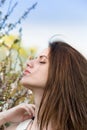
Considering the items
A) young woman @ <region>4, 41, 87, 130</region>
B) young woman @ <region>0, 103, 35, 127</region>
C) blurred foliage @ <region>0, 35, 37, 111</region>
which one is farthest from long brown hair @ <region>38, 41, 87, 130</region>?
blurred foliage @ <region>0, 35, 37, 111</region>

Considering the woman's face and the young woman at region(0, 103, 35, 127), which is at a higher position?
the woman's face

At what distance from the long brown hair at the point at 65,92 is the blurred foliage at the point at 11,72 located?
1.03 meters

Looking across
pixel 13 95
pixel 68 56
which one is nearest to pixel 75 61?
pixel 68 56

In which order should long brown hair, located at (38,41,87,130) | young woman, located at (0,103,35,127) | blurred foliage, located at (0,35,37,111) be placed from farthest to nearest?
blurred foliage, located at (0,35,37,111) → young woman, located at (0,103,35,127) → long brown hair, located at (38,41,87,130)

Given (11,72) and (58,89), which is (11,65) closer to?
(11,72)

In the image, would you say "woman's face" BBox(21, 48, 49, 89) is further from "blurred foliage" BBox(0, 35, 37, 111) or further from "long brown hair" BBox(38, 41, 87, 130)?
"blurred foliage" BBox(0, 35, 37, 111)

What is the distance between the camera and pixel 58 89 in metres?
2.26

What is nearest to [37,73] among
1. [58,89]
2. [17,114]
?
[58,89]

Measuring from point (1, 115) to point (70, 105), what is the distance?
1.35 ft

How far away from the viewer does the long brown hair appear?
7.25 ft

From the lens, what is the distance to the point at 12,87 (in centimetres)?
346

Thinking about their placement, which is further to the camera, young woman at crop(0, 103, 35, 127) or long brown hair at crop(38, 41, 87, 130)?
young woman at crop(0, 103, 35, 127)

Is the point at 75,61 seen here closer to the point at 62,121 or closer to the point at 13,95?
the point at 62,121

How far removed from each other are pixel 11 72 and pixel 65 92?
53.7 inches
